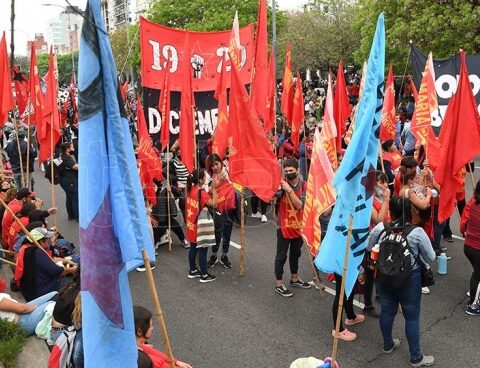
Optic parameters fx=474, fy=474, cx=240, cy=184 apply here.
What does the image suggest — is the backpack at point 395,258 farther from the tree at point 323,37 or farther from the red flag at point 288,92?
the tree at point 323,37

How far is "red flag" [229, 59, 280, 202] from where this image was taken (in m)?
5.84

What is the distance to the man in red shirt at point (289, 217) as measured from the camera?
5762 millimetres

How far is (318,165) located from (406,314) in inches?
66.1

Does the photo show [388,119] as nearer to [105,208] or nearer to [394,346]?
[394,346]

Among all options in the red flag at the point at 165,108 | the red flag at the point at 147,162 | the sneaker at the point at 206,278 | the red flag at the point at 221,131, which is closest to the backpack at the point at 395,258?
the sneaker at the point at 206,278

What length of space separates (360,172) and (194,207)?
3.37 metres

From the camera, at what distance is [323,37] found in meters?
30.7

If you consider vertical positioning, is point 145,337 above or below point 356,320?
above

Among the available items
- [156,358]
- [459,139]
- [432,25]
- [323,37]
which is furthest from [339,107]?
[323,37]

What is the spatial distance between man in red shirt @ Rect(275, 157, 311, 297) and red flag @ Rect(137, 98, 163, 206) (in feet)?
9.08

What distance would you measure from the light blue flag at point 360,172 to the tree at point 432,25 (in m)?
14.0

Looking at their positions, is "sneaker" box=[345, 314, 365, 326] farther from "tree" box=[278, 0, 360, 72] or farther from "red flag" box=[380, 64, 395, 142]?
"tree" box=[278, 0, 360, 72]

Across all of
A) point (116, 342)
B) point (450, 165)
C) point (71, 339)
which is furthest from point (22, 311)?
point (450, 165)

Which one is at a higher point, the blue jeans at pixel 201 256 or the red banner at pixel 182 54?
the red banner at pixel 182 54
